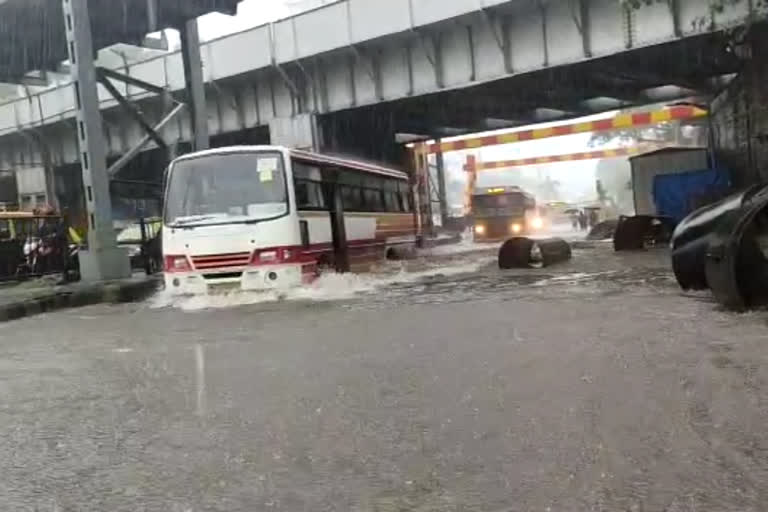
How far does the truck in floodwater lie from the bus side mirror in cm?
2424

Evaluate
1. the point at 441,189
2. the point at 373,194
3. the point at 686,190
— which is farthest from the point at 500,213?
the point at 373,194

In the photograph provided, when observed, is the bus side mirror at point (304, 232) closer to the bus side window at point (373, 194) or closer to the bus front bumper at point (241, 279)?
the bus front bumper at point (241, 279)

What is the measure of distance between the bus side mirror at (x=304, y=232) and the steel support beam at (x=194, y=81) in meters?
9.82

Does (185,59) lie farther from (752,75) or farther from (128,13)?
(752,75)

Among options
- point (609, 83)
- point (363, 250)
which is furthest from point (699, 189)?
point (363, 250)

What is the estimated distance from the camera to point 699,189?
2523 cm

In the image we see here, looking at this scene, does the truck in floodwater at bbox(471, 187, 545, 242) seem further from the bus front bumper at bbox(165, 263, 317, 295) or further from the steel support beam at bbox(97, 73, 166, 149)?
the bus front bumper at bbox(165, 263, 317, 295)

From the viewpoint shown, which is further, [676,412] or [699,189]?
[699,189]

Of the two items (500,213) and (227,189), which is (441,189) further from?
(227,189)

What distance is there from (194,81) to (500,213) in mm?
18388

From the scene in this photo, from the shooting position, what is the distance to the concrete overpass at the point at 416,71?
21.0m

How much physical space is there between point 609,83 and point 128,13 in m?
16.6

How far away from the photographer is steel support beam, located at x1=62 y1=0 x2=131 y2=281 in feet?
60.0

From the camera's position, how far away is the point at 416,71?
24.8 meters
